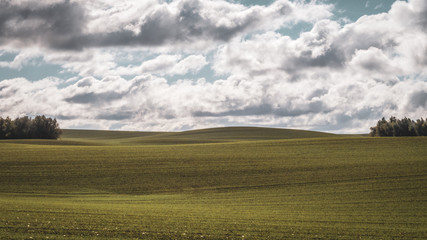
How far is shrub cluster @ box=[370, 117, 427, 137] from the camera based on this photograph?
75.6 meters

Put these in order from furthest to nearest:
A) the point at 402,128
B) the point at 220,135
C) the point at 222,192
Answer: the point at 220,135 < the point at 402,128 < the point at 222,192

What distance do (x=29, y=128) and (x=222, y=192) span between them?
208 feet

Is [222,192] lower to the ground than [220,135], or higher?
lower

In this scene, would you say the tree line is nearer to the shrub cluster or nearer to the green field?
the green field

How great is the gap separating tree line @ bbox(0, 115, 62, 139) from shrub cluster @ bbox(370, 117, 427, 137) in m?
66.8

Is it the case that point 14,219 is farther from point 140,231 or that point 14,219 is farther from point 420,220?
point 420,220

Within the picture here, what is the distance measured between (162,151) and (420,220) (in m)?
28.5

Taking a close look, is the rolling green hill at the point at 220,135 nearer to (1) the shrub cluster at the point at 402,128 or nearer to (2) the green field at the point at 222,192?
(1) the shrub cluster at the point at 402,128

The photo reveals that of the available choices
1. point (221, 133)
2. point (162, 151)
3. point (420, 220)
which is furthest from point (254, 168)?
point (221, 133)

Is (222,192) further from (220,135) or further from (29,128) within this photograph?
(220,135)

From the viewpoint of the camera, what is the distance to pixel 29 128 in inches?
3115

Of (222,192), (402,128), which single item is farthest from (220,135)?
(222,192)

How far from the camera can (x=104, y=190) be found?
2919cm

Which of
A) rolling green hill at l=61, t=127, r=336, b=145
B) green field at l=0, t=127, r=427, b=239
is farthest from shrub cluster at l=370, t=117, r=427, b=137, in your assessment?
green field at l=0, t=127, r=427, b=239
